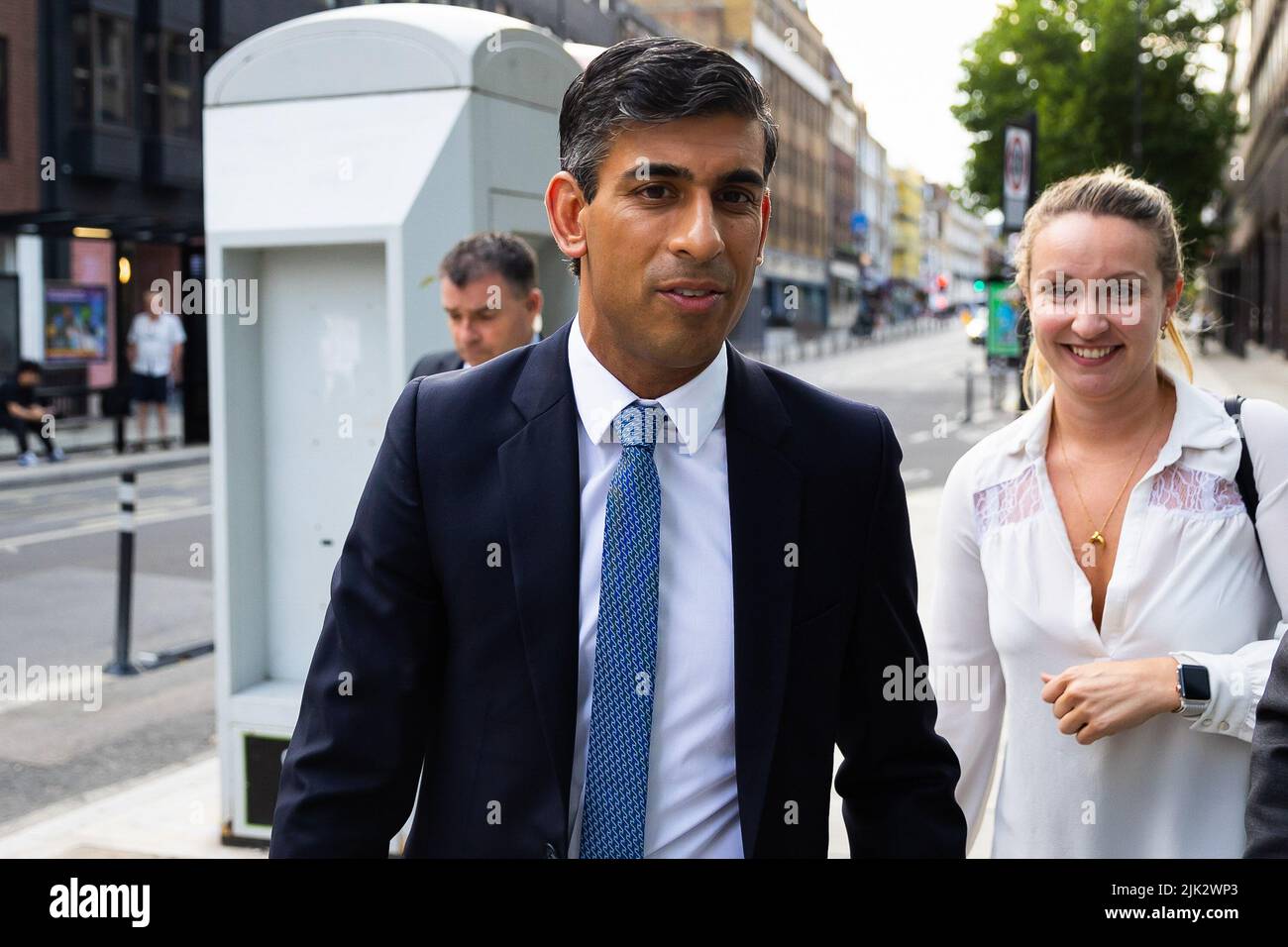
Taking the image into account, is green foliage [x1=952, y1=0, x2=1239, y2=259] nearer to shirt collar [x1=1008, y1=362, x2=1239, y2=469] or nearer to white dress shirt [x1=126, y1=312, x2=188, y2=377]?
white dress shirt [x1=126, y1=312, x2=188, y2=377]

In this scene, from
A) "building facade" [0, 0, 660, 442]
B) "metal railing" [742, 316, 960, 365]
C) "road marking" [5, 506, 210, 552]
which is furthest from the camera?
"metal railing" [742, 316, 960, 365]

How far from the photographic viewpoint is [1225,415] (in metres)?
2.43

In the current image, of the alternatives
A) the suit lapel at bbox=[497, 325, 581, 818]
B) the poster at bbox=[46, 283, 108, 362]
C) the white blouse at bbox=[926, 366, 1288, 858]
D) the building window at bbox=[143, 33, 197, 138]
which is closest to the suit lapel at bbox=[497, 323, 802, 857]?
the suit lapel at bbox=[497, 325, 581, 818]

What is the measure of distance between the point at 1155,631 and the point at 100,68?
25.5m

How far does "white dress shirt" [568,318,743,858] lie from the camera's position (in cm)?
175

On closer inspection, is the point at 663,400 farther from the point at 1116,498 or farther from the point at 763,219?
the point at 1116,498

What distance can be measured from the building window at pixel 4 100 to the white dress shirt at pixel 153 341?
540cm

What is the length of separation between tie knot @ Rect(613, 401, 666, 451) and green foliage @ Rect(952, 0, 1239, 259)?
36.6 m

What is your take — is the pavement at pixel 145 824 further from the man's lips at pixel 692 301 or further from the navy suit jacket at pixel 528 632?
the man's lips at pixel 692 301

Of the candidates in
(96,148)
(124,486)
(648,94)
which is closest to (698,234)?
(648,94)

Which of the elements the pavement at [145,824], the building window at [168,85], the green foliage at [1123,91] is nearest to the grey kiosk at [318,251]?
the pavement at [145,824]

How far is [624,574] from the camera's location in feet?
5.72
